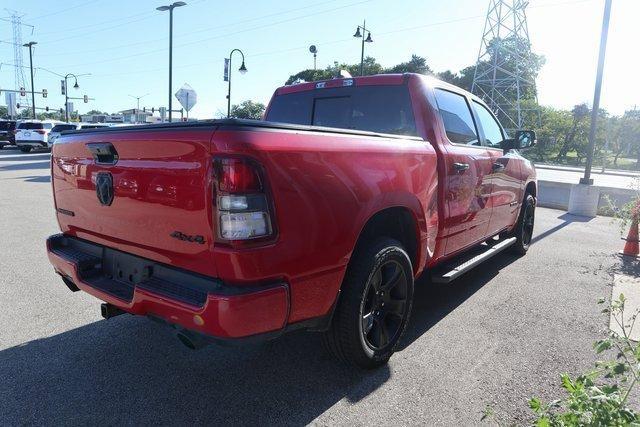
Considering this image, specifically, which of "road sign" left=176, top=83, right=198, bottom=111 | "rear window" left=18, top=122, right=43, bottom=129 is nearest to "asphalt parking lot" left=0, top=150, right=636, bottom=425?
"road sign" left=176, top=83, right=198, bottom=111

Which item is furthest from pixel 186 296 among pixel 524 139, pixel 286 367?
pixel 524 139

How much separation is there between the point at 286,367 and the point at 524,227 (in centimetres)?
454

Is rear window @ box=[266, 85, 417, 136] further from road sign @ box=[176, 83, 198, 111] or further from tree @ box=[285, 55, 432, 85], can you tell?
tree @ box=[285, 55, 432, 85]

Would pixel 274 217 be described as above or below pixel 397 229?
above

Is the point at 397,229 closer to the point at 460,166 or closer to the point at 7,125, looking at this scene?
the point at 460,166

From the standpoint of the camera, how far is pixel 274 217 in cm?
215

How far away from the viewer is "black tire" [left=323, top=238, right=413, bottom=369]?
2.75 metres

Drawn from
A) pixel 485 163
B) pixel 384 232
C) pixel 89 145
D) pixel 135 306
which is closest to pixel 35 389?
pixel 135 306

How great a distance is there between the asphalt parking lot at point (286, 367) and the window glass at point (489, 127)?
1595 mm

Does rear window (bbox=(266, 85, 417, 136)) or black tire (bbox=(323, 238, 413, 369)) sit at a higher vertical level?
rear window (bbox=(266, 85, 417, 136))

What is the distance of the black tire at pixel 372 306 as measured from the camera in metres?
2.75

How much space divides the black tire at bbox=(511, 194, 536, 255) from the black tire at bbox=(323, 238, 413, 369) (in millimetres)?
3524

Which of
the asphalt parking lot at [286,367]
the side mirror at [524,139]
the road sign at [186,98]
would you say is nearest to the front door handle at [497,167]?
the side mirror at [524,139]

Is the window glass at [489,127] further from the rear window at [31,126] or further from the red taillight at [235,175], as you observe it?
the rear window at [31,126]
